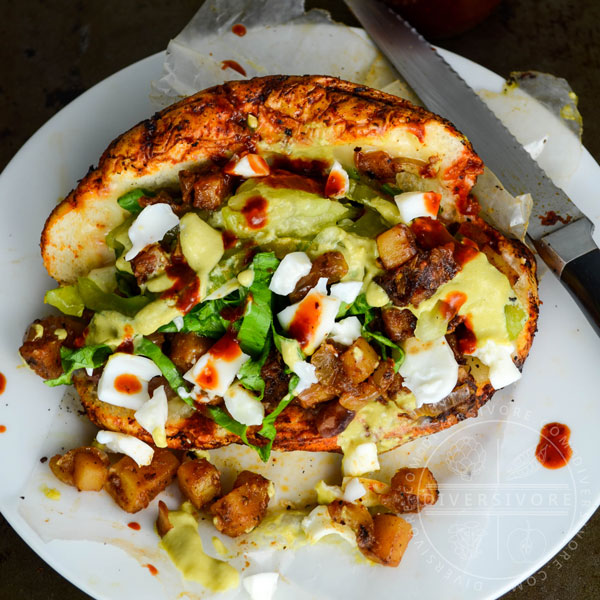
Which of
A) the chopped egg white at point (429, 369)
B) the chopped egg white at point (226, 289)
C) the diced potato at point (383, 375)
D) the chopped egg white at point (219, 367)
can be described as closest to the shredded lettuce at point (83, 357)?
the chopped egg white at point (219, 367)

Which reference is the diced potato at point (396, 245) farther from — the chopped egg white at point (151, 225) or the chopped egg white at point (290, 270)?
the chopped egg white at point (151, 225)

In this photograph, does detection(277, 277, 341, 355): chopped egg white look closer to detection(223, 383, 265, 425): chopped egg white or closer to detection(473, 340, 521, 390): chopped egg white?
detection(223, 383, 265, 425): chopped egg white

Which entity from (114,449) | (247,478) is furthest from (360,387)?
(114,449)

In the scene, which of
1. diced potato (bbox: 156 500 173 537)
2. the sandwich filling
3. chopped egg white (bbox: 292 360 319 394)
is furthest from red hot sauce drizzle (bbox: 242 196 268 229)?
diced potato (bbox: 156 500 173 537)

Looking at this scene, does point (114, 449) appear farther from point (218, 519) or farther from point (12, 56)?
point (12, 56)

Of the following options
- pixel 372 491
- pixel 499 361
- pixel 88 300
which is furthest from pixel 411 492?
pixel 88 300

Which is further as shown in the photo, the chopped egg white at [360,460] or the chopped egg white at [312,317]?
the chopped egg white at [360,460]
